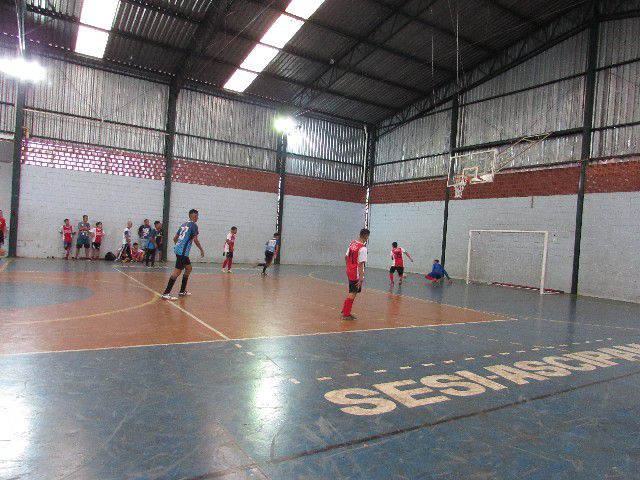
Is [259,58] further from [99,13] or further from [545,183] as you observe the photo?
[545,183]

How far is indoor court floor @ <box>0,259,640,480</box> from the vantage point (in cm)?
312

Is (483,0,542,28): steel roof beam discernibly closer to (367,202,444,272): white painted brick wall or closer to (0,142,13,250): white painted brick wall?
(367,202,444,272): white painted brick wall

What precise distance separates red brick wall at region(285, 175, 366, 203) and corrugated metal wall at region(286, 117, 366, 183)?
1.16 ft

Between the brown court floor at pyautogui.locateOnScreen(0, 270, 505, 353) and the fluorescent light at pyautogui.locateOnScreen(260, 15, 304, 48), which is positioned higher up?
the fluorescent light at pyautogui.locateOnScreen(260, 15, 304, 48)

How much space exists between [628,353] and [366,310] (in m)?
5.14

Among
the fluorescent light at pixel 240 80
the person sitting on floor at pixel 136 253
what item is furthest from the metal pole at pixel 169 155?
the fluorescent light at pixel 240 80

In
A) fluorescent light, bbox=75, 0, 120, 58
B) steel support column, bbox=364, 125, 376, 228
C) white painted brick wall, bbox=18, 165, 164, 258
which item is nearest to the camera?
fluorescent light, bbox=75, 0, 120, 58

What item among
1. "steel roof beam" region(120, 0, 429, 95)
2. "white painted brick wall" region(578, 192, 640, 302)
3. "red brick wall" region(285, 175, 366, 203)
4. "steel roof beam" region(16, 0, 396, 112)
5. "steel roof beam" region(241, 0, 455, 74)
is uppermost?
"steel roof beam" region(241, 0, 455, 74)

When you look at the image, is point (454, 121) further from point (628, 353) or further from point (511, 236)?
point (628, 353)

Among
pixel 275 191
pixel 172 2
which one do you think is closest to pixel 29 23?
pixel 172 2

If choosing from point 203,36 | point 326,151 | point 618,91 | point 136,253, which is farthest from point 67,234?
point 618,91

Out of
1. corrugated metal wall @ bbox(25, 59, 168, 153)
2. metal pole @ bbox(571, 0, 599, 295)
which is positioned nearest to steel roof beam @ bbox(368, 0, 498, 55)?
metal pole @ bbox(571, 0, 599, 295)

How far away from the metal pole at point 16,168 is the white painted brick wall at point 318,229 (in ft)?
43.7

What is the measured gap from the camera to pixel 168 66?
826 inches
